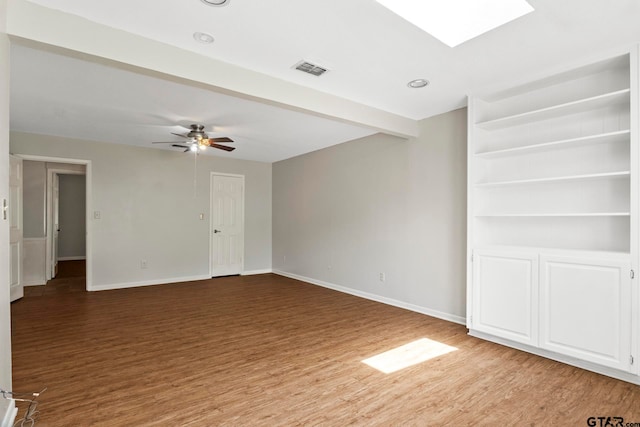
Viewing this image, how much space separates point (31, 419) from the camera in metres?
2.03

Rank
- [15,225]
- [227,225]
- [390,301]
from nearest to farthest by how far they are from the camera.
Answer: [390,301]
[15,225]
[227,225]

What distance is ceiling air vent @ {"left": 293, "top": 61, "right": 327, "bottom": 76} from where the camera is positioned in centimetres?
286

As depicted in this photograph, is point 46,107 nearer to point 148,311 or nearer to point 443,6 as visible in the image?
point 148,311

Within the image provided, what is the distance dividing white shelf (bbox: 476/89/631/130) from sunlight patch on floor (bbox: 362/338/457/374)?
2314mm

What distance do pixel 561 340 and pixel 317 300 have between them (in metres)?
3.08

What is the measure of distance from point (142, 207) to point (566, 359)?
6427 millimetres

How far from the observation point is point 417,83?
3.26 m

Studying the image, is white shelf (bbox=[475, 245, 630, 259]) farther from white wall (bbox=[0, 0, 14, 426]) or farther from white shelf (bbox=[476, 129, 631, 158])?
white wall (bbox=[0, 0, 14, 426])

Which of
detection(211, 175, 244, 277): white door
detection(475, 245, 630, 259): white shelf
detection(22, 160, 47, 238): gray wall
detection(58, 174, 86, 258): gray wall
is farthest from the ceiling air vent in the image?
detection(58, 174, 86, 258): gray wall

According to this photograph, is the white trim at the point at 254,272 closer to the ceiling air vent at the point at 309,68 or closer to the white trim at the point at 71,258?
the ceiling air vent at the point at 309,68

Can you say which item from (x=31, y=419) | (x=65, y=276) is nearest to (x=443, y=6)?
(x=31, y=419)

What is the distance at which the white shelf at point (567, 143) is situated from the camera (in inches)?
106

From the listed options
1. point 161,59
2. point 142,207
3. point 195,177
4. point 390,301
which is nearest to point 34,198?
point 142,207

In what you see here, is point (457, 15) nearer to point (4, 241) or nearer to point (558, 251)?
point (558, 251)
